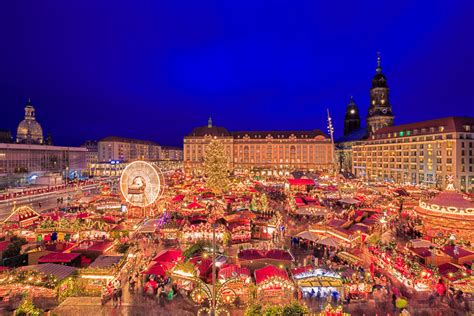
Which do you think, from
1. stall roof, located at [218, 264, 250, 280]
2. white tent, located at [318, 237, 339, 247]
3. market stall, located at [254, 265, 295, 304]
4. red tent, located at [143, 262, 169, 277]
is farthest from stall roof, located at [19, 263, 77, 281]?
white tent, located at [318, 237, 339, 247]

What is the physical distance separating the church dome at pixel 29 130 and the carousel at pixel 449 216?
9956 cm

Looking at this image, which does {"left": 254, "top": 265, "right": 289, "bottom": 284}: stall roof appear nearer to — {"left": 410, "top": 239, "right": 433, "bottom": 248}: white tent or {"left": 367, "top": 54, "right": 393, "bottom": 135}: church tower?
{"left": 410, "top": 239, "right": 433, "bottom": 248}: white tent

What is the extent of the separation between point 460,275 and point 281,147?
80.3m

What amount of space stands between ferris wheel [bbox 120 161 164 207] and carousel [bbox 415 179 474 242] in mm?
22413

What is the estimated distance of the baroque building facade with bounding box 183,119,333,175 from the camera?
91.1m

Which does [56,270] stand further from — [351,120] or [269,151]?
[351,120]

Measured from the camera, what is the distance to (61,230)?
2066 cm

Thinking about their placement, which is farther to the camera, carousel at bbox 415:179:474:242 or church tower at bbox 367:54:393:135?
church tower at bbox 367:54:393:135

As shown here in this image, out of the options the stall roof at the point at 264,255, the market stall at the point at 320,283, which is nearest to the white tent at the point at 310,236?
the stall roof at the point at 264,255

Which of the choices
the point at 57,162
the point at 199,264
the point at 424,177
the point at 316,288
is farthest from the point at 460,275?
the point at 57,162

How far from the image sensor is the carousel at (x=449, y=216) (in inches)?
765

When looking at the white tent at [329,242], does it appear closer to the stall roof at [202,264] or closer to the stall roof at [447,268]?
the stall roof at [447,268]

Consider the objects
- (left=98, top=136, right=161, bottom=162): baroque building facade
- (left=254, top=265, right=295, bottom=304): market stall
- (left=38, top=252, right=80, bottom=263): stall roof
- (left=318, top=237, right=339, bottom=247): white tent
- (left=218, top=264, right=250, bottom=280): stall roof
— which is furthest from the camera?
(left=98, top=136, right=161, bottom=162): baroque building facade

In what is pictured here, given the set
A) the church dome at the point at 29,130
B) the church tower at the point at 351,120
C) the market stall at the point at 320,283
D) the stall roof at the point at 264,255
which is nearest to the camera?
the market stall at the point at 320,283
